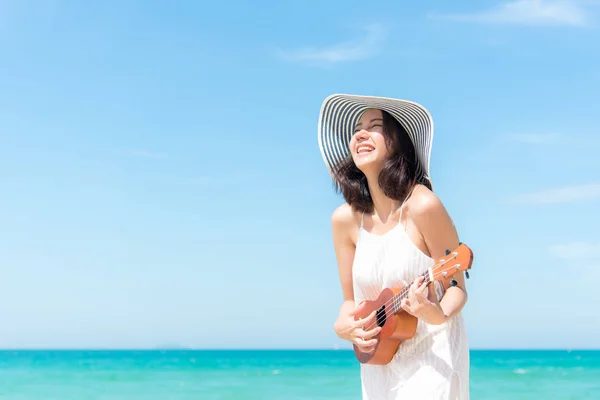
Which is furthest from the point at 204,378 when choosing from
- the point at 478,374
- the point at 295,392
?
the point at 478,374

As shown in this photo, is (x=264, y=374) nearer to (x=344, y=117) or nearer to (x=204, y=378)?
(x=204, y=378)

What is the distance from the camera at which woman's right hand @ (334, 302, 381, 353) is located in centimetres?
368

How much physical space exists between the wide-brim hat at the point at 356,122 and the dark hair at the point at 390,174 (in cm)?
3

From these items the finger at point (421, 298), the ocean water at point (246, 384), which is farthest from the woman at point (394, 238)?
the ocean water at point (246, 384)

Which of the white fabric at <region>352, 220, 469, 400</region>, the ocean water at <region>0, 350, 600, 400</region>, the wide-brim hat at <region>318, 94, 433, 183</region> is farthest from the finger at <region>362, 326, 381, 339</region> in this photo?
the ocean water at <region>0, 350, 600, 400</region>

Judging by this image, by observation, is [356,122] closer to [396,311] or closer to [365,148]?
[365,148]

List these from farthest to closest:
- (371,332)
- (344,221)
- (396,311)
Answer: (344,221) → (371,332) → (396,311)

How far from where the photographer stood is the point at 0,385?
26281 mm

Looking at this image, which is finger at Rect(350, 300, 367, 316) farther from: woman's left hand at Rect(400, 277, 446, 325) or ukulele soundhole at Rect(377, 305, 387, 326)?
woman's left hand at Rect(400, 277, 446, 325)

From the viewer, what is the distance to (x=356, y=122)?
4094mm

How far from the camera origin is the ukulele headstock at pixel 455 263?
130 inches

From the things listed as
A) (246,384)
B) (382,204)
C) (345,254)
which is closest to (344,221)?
(345,254)

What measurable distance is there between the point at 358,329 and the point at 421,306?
56 cm

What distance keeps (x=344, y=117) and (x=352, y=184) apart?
0.34m
